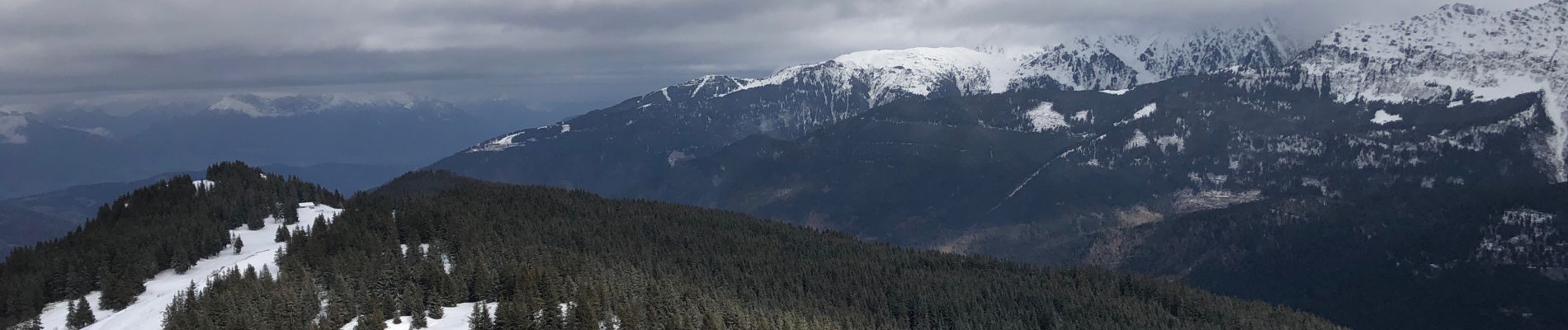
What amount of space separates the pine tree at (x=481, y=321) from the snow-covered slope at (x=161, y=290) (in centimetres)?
4522

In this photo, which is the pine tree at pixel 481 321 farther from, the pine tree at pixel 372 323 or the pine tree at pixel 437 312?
the pine tree at pixel 372 323

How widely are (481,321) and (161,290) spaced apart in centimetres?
7229

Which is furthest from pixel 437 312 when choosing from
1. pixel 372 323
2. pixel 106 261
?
pixel 106 261

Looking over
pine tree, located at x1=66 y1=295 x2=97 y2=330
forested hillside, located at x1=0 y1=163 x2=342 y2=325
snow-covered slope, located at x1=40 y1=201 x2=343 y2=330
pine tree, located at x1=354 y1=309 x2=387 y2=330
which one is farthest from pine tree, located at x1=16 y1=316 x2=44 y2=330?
pine tree, located at x1=354 y1=309 x2=387 y2=330

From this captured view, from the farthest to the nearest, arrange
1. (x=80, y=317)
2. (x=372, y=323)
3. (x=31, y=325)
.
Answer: (x=80, y=317)
(x=31, y=325)
(x=372, y=323)

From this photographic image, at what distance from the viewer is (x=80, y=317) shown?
13712cm

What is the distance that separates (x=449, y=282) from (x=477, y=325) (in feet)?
67.1

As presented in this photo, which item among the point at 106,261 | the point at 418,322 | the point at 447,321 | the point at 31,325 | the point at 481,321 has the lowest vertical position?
the point at 447,321

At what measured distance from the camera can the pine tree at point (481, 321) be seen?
385 feet

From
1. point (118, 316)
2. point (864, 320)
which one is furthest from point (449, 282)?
point (864, 320)

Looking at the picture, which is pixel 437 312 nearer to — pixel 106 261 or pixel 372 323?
pixel 372 323

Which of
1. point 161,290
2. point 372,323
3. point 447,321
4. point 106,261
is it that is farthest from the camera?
point 106,261

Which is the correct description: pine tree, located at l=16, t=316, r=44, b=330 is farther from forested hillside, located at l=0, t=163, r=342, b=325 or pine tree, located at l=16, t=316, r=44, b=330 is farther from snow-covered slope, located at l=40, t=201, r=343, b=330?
forested hillside, located at l=0, t=163, r=342, b=325

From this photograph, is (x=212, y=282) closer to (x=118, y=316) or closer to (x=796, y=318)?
→ (x=118, y=316)
